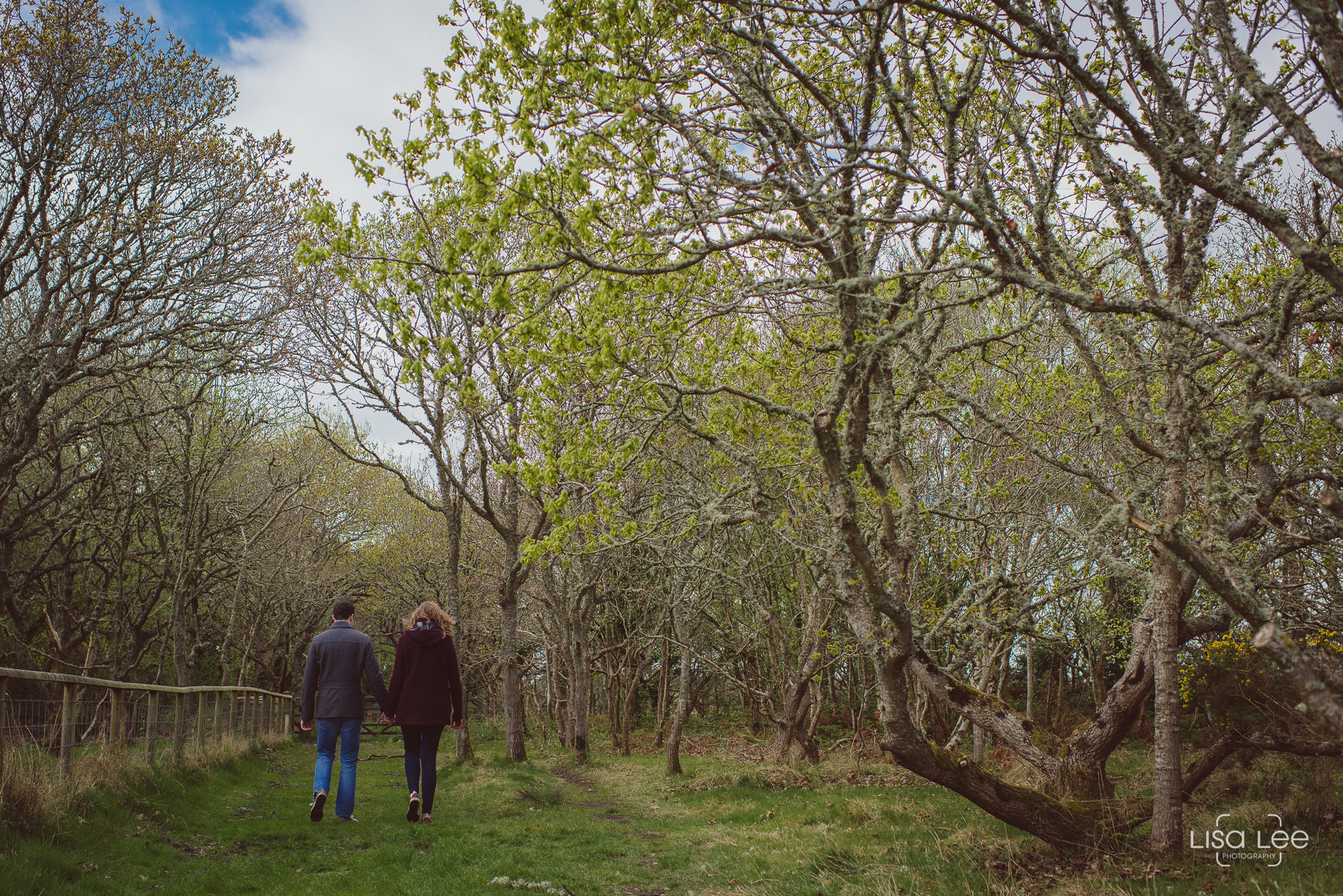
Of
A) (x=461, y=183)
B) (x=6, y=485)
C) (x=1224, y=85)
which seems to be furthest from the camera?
(x=6, y=485)

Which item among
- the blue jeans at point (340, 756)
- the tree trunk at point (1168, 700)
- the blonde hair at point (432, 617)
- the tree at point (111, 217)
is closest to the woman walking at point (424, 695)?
the blonde hair at point (432, 617)

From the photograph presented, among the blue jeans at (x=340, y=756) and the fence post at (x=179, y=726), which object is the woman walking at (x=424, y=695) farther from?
the fence post at (x=179, y=726)

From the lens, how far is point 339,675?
803 centimetres

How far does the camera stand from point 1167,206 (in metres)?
5.25

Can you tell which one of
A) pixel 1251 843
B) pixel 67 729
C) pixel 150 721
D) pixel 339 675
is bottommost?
pixel 1251 843

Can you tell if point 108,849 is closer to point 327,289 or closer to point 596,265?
point 596,265

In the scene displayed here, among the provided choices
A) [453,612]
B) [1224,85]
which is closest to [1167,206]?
[1224,85]

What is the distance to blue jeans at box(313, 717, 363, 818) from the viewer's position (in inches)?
308

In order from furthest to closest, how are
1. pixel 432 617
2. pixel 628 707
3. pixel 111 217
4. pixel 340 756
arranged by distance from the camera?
1. pixel 628 707
2. pixel 111 217
3. pixel 432 617
4. pixel 340 756

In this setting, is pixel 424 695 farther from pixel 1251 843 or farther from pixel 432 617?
pixel 1251 843

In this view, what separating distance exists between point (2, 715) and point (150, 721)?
3.41m

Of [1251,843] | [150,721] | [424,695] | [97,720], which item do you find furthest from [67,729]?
[1251,843]

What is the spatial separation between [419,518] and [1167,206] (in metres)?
27.9

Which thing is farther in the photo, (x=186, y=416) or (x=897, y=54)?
(x=186, y=416)
